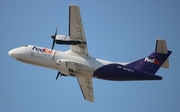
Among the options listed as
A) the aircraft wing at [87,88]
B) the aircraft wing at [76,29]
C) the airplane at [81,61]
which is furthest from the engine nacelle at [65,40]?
the aircraft wing at [87,88]

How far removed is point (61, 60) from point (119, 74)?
259 inches

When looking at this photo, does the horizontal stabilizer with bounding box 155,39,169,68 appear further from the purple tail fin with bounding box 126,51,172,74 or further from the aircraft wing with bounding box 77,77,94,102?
the aircraft wing with bounding box 77,77,94,102

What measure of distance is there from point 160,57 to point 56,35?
11.8 m

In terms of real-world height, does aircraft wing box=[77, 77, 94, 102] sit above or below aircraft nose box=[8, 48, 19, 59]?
below

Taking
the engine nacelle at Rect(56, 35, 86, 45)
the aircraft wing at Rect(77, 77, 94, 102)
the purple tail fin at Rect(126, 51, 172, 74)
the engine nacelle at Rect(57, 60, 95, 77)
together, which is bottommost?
the aircraft wing at Rect(77, 77, 94, 102)

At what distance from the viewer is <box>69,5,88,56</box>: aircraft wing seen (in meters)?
37.1

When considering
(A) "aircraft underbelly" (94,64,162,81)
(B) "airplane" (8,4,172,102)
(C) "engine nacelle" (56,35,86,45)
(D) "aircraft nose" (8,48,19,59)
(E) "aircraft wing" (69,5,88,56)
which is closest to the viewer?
(A) "aircraft underbelly" (94,64,162,81)

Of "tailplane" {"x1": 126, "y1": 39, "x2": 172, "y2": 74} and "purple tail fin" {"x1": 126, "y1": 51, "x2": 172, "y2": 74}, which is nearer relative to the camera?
"tailplane" {"x1": 126, "y1": 39, "x2": 172, "y2": 74}

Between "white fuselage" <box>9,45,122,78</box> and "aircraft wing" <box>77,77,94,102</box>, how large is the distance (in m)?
2.26

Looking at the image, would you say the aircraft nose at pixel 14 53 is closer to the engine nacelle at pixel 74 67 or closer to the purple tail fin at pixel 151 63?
the engine nacelle at pixel 74 67

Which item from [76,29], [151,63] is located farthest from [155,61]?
[76,29]

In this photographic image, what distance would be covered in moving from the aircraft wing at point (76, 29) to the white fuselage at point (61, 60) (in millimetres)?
694

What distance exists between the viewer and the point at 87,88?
138 ft

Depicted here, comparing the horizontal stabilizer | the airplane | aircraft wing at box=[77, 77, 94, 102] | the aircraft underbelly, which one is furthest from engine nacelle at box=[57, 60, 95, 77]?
the horizontal stabilizer
